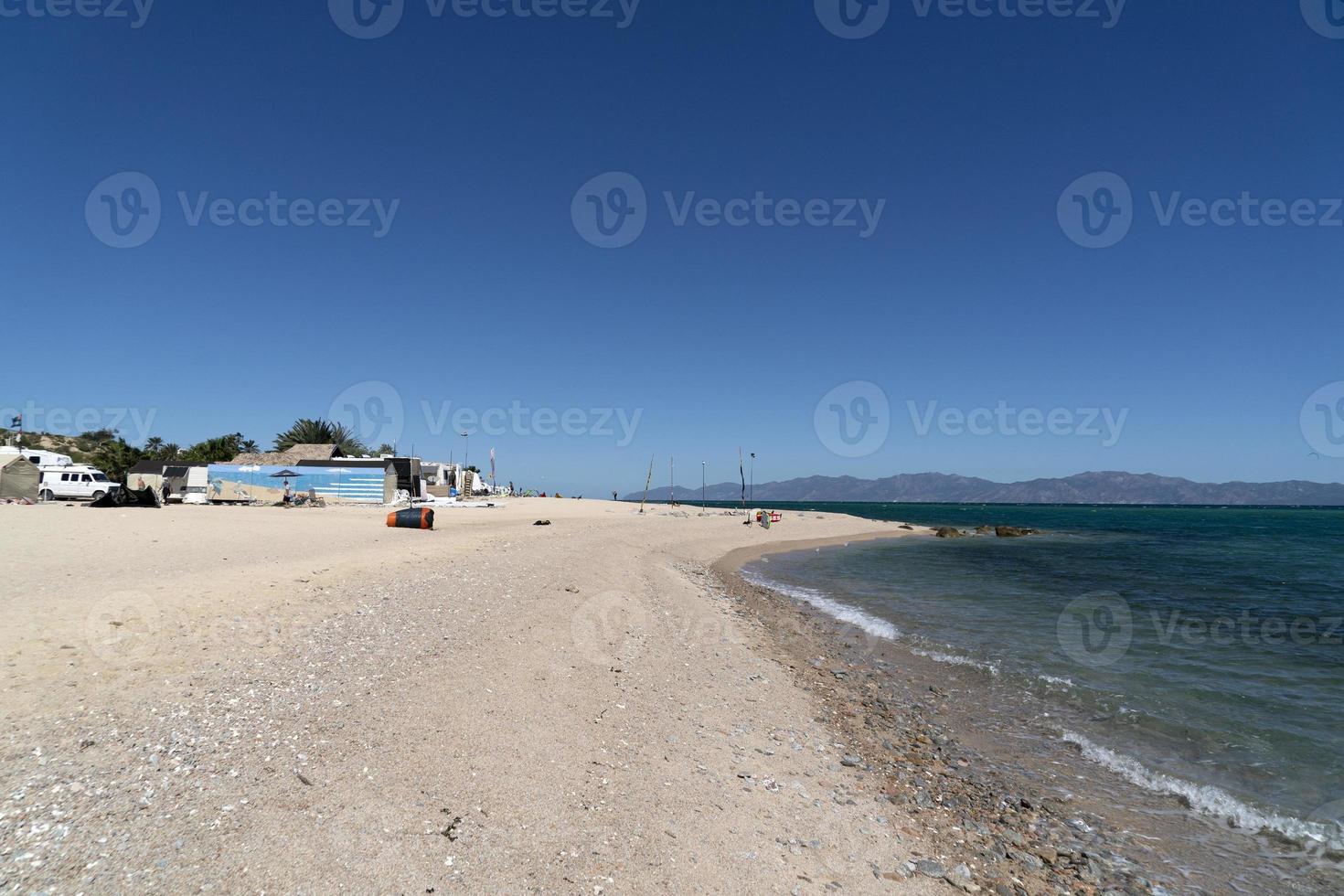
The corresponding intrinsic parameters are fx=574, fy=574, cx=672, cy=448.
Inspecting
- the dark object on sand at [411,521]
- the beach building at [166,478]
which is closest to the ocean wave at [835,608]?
the dark object on sand at [411,521]

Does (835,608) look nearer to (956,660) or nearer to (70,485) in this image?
(956,660)

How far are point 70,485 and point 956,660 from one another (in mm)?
54349

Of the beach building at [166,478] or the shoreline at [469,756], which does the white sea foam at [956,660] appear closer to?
the shoreline at [469,756]

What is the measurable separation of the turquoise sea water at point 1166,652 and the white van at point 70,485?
45.7 meters

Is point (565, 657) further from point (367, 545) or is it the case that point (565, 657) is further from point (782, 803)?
point (367, 545)

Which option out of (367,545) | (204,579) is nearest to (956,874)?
(204,579)

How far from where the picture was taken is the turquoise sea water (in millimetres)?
7180

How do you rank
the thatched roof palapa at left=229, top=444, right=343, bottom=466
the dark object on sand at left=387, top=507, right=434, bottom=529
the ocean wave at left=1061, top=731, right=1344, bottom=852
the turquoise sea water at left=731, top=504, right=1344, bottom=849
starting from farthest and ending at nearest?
the thatched roof palapa at left=229, top=444, right=343, bottom=466, the dark object on sand at left=387, top=507, right=434, bottom=529, the turquoise sea water at left=731, top=504, right=1344, bottom=849, the ocean wave at left=1061, top=731, right=1344, bottom=852

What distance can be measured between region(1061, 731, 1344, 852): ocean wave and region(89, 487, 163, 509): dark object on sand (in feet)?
137

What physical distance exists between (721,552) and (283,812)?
28.5 m

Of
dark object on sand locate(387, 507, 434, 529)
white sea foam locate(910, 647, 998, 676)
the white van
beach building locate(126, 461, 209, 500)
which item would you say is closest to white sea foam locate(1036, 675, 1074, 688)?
white sea foam locate(910, 647, 998, 676)

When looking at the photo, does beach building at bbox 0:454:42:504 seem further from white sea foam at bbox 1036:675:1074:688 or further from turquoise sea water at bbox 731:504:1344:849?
white sea foam at bbox 1036:675:1074:688

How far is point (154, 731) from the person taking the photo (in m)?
5.38

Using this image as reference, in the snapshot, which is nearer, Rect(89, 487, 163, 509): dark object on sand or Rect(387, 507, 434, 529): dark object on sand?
Rect(387, 507, 434, 529): dark object on sand
